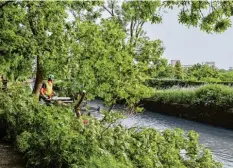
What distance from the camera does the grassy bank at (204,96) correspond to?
15.5 metres

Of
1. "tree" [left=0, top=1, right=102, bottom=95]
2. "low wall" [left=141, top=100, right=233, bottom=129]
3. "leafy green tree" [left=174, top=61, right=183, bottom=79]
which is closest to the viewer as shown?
"tree" [left=0, top=1, right=102, bottom=95]

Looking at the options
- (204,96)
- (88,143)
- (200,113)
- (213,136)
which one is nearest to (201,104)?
(204,96)

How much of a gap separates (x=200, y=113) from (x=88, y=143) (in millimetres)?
13036

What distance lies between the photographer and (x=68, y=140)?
12.2ft

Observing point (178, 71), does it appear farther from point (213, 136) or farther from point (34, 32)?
point (34, 32)

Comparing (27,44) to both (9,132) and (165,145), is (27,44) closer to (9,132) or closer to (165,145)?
Result: (9,132)

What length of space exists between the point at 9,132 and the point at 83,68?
328 centimetres

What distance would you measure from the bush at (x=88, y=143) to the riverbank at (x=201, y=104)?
986 cm

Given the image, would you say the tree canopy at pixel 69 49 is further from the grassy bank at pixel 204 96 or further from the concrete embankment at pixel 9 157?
the grassy bank at pixel 204 96

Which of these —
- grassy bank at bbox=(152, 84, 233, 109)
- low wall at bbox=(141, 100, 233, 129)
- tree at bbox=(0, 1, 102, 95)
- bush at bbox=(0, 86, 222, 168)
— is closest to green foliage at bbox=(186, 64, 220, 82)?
grassy bank at bbox=(152, 84, 233, 109)

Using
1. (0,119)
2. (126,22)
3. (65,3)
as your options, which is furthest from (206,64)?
(0,119)

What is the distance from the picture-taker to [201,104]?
16.5 m

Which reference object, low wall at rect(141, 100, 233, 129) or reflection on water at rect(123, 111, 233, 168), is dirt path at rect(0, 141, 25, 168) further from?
low wall at rect(141, 100, 233, 129)

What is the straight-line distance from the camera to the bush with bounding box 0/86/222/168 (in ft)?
12.0
